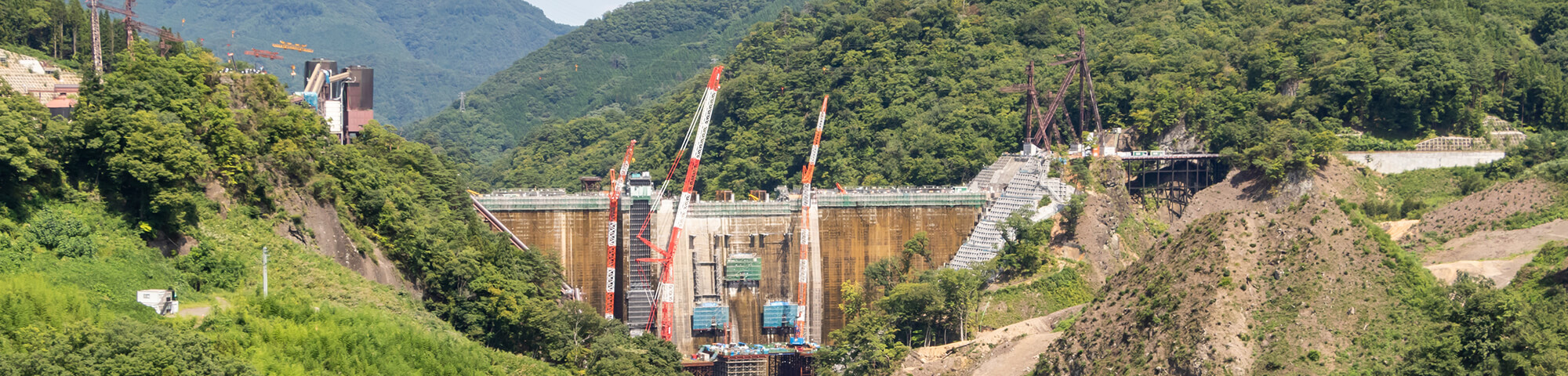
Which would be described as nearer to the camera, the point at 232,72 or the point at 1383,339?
the point at 1383,339

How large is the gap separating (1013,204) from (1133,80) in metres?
21.8

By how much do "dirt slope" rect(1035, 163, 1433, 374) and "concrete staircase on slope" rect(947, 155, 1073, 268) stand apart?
30742 millimetres

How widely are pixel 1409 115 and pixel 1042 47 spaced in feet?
114

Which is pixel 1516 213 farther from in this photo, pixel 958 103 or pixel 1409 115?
pixel 958 103

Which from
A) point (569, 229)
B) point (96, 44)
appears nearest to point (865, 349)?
point (569, 229)

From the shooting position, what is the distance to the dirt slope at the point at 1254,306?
70.7 meters

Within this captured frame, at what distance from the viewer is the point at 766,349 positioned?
108 m

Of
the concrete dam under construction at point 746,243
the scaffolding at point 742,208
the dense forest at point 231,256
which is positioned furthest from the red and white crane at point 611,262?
the dense forest at point 231,256

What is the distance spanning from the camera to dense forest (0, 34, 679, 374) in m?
64.2

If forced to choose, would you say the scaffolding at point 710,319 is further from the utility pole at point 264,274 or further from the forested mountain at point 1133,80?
the utility pole at point 264,274

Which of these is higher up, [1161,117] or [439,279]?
[1161,117]

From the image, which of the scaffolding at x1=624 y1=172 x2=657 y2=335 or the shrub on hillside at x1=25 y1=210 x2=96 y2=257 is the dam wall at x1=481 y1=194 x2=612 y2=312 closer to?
the scaffolding at x1=624 y1=172 x2=657 y2=335

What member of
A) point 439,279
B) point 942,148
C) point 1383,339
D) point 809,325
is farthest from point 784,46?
point 1383,339

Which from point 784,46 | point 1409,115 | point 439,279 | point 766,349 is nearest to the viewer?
point 439,279
